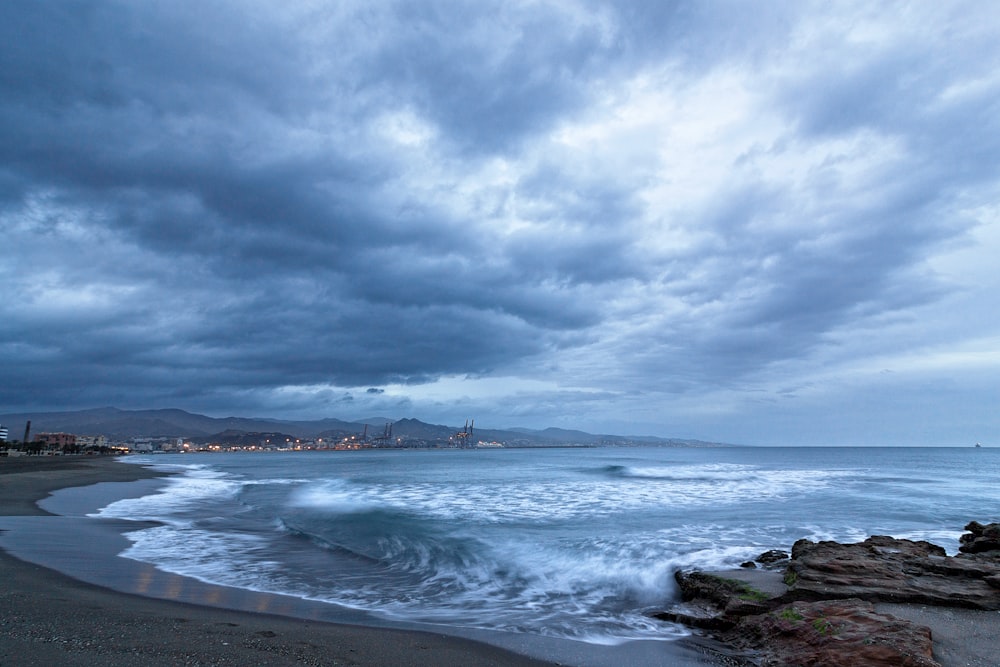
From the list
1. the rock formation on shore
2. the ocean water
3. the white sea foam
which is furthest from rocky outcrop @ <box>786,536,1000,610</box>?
the white sea foam

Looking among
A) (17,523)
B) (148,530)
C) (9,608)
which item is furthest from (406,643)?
(17,523)

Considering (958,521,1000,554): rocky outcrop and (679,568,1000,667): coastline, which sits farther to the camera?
(958,521,1000,554): rocky outcrop

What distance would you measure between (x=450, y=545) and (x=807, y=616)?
34.3 feet

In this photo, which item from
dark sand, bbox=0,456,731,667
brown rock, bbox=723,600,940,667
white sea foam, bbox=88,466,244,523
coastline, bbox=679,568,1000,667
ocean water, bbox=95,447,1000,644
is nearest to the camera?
dark sand, bbox=0,456,731,667

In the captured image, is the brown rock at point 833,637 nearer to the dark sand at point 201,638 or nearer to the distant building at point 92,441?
the dark sand at point 201,638

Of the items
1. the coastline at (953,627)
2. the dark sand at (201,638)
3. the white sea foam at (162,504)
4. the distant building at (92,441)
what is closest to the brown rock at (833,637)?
the coastline at (953,627)

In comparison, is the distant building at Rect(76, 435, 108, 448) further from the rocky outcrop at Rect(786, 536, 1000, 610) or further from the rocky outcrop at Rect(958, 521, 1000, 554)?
the rocky outcrop at Rect(958, 521, 1000, 554)

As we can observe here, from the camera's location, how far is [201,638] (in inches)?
247

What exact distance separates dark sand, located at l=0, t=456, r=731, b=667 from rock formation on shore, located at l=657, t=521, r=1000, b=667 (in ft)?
3.25

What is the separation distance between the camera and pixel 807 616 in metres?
7.30

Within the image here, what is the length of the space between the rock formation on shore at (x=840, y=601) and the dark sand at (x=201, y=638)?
3.25ft

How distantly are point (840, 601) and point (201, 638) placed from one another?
29.9 ft

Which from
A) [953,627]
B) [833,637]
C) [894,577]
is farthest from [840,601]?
[894,577]

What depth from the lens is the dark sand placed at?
5559mm
